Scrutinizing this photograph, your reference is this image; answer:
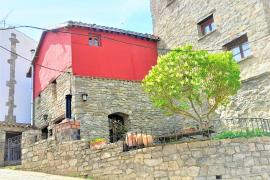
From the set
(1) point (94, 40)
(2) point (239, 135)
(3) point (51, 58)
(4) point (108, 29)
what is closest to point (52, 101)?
(3) point (51, 58)

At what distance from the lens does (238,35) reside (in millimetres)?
12562

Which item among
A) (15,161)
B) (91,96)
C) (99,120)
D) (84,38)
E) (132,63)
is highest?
(84,38)

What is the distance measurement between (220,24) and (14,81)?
13.0m

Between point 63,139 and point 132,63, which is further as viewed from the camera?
point 132,63

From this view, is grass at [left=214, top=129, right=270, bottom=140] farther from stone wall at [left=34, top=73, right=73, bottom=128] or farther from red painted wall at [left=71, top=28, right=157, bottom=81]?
stone wall at [left=34, top=73, right=73, bottom=128]

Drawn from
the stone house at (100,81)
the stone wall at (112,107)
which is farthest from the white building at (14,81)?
the stone wall at (112,107)

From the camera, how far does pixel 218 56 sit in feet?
35.0

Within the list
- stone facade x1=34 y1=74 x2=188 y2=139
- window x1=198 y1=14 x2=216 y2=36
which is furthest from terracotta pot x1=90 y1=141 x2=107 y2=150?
window x1=198 y1=14 x2=216 y2=36

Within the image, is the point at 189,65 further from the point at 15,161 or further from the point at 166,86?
the point at 15,161

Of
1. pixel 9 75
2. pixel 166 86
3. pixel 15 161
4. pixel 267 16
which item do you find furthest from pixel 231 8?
pixel 9 75

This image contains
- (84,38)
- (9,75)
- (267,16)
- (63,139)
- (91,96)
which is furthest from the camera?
(9,75)

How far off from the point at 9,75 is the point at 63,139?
38.6 feet

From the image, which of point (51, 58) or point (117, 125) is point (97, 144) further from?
point (51, 58)

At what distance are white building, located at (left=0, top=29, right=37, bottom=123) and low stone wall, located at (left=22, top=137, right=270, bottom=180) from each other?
38.0 feet
